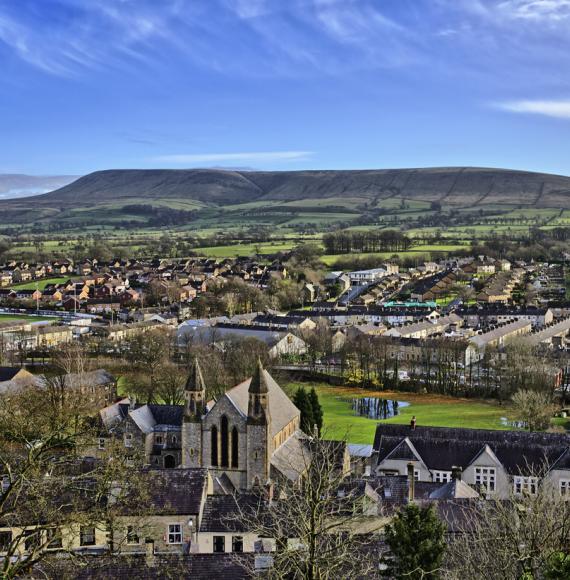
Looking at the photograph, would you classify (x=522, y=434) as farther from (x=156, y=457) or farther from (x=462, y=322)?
(x=462, y=322)

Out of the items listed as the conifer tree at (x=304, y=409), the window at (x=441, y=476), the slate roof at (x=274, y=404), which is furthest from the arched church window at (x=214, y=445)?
the conifer tree at (x=304, y=409)

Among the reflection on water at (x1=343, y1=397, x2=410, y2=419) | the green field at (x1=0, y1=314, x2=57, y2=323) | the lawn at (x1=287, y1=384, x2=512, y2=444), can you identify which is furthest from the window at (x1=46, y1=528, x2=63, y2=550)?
the green field at (x1=0, y1=314, x2=57, y2=323)

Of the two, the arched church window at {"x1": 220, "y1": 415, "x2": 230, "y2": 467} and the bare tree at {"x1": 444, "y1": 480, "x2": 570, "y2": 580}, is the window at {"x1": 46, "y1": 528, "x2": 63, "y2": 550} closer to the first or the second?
the bare tree at {"x1": 444, "y1": 480, "x2": 570, "y2": 580}

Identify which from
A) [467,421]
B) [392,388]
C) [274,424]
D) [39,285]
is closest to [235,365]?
[392,388]

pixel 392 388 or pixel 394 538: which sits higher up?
pixel 394 538

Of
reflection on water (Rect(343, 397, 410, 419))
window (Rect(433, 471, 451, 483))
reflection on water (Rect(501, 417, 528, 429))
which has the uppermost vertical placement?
window (Rect(433, 471, 451, 483))

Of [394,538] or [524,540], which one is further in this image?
[394,538]

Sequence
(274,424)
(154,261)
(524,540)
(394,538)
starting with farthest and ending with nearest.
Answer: (154,261), (274,424), (394,538), (524,540)
